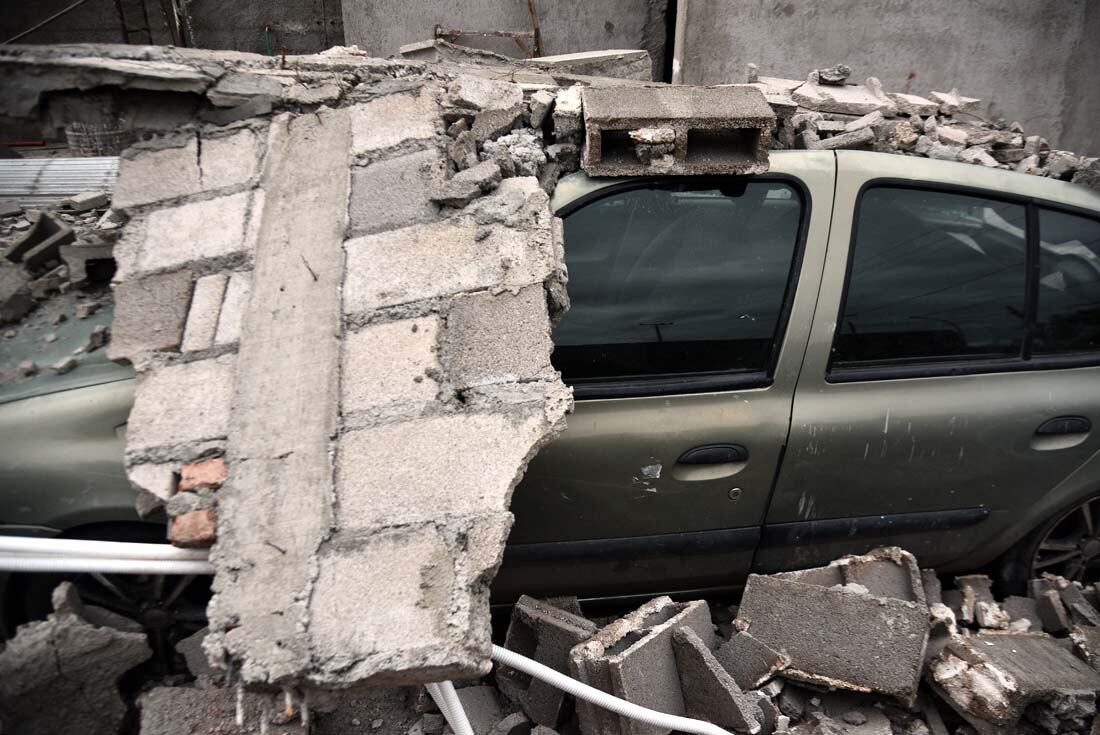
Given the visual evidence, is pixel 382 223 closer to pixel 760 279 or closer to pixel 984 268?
pixel 760 279

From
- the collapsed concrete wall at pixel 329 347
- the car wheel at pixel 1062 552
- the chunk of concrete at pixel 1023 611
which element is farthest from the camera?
the car wheel at pixel 1062 552

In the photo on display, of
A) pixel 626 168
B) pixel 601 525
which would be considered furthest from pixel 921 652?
pixel 626 168

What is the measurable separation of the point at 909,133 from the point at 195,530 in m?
2.55

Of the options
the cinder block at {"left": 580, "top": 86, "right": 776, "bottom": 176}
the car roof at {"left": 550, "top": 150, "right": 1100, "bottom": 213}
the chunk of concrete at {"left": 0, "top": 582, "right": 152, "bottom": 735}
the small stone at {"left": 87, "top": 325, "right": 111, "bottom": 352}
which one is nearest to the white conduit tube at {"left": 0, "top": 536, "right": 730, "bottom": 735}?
the chunk of concrete at {"left": 0, "top": 582, "right": 152, "bottom": 735}

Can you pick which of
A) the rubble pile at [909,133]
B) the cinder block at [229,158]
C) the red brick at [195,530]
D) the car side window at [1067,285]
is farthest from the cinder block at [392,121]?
the car side window at [1067,285]

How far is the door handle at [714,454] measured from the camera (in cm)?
244

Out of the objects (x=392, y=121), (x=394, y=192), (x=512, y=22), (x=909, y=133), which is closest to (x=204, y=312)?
(x=394, y=192)

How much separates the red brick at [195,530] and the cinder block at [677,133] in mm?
1409

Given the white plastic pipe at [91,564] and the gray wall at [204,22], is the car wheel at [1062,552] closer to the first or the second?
the white plastic pipe at [91,564]

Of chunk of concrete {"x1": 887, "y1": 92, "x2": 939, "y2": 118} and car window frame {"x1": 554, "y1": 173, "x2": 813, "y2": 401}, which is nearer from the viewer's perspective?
car window frame {"x1": 554, "y1": 173, "x2": 813, "y2": 401}

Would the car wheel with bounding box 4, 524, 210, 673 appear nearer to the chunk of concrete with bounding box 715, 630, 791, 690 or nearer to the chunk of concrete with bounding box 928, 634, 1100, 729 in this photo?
the chunk of concrete with bounding box 715, 630, 791, 690

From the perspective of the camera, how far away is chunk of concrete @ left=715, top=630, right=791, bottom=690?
7.88ft

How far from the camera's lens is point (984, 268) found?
8.63 ft

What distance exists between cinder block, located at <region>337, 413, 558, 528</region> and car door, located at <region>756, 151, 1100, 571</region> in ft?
3.48
